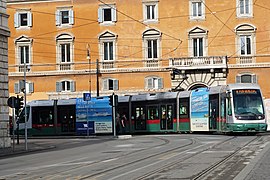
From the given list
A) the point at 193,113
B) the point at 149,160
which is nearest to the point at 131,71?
the point at 193,113

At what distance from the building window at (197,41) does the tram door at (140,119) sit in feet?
52.0

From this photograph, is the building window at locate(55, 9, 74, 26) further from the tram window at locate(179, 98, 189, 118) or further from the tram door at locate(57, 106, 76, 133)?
the tram window at locate(179, 98, 189, 118)

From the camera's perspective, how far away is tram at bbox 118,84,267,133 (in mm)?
33275

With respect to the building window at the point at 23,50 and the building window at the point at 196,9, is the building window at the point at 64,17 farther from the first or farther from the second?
the building window at the point at 196,9

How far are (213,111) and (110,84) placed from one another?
22.8 metres

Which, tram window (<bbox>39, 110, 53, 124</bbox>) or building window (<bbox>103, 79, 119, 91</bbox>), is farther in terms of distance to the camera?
building window (<bbox>103, 79, 119, 91</bbox>)

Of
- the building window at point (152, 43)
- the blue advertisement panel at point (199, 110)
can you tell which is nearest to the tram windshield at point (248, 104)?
the blue advertisement panel at point (199, 110)

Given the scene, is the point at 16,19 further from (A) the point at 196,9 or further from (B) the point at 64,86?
(A) the point at 196,9

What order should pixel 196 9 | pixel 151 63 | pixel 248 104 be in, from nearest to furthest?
pixel 248 104 < pixel 196 9 < pixel 151 63

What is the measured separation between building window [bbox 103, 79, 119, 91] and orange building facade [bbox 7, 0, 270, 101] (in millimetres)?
99

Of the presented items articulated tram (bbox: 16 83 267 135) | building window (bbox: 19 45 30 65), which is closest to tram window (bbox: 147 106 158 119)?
articulated tram (bbox: 16 83 267 135)

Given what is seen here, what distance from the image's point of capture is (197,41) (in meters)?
56.8

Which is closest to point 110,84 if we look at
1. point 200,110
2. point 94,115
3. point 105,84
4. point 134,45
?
point 105,84

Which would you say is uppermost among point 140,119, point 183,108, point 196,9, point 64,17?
point 196,9
